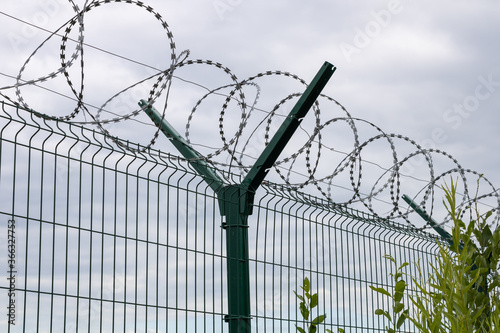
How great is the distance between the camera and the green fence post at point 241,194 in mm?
5262

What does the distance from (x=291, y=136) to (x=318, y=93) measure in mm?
432

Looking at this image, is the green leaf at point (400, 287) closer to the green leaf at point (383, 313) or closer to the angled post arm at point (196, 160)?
the green leaf at point (383, 313)

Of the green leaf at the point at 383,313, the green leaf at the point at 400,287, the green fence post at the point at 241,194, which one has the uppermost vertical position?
the green fence post at the point at 241,194

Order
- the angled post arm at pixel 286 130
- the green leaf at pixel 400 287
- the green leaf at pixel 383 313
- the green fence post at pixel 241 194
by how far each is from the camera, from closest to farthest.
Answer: the green leaf at pixel 383 313
the green leaf at pixel 400 287
the green fence post at pixel 241 194
the angled post arm at pixel 286 130

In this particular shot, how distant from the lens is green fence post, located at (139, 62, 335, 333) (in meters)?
5.26

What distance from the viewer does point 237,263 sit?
5293 millimetres

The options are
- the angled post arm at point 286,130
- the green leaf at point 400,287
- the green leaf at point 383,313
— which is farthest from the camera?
the angled post arm at point 286,130

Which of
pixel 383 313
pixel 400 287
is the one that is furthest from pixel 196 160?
pixel 383 313

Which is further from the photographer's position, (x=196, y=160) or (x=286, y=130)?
(x=286, y=130)

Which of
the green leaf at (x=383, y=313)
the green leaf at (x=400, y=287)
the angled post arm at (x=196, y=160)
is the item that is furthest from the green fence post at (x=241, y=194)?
the green leaf at (x=383, y=313)

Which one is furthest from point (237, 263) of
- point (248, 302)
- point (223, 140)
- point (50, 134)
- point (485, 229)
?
point (485, 229)

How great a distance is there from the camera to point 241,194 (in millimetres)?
5457

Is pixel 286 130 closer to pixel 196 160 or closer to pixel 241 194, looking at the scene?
pixel 241 194

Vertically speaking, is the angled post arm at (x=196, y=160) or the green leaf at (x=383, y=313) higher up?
the angled post arm at (x=196, y=160)
